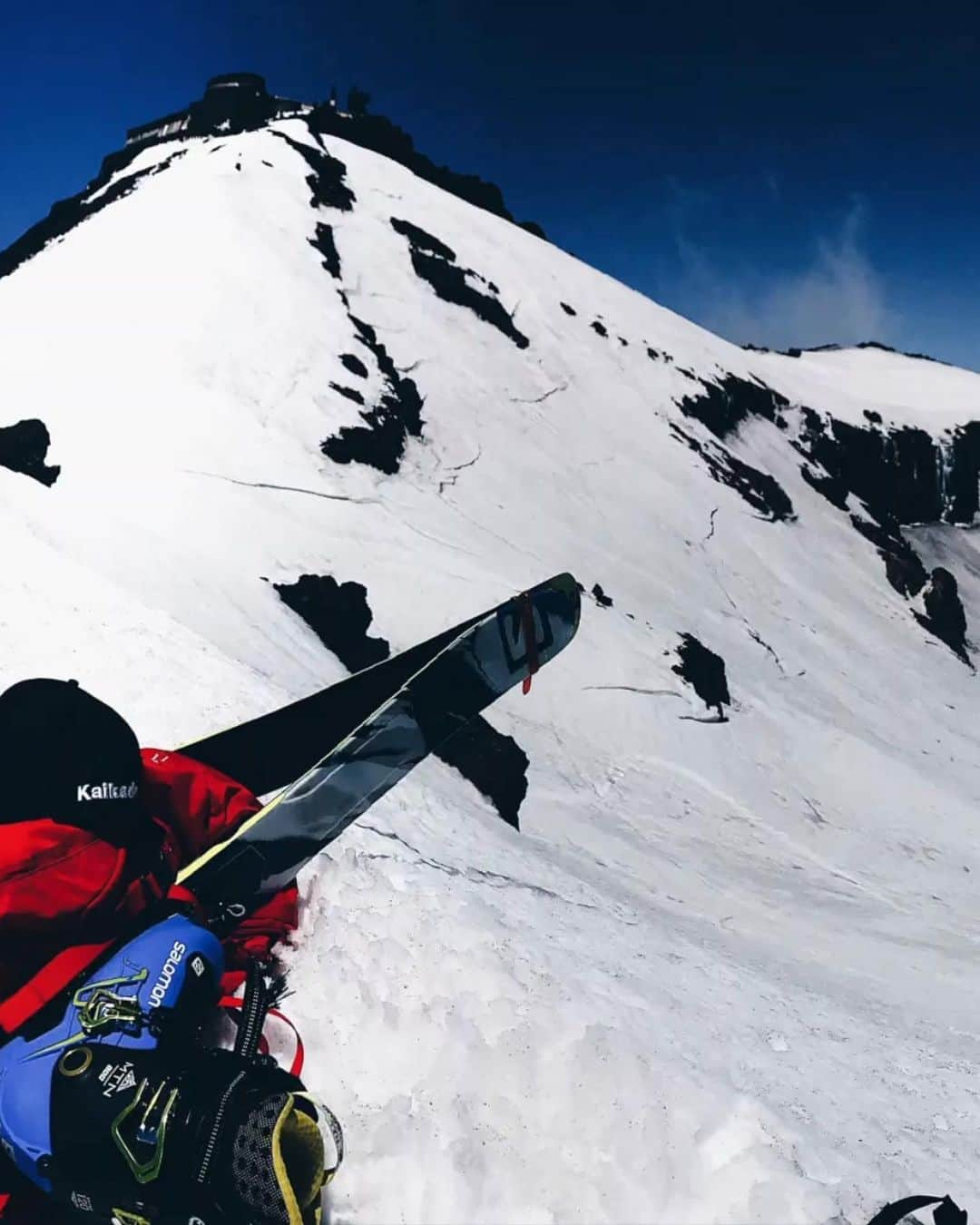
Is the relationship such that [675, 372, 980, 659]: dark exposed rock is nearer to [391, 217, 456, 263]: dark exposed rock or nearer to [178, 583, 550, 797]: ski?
[391, 217, 456, 263]: dark exposed rock

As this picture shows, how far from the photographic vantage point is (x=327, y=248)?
103ft

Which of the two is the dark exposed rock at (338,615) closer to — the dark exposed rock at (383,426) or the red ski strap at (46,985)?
the dark exposed rock at (383,426)

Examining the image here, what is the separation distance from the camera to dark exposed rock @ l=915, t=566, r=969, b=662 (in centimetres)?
3456

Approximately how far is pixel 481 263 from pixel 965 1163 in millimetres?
36964

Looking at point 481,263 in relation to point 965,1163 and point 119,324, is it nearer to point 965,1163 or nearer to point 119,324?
point 119,324

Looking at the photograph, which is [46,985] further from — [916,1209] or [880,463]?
[880,463]

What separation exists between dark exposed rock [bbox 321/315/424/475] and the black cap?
1957 cm

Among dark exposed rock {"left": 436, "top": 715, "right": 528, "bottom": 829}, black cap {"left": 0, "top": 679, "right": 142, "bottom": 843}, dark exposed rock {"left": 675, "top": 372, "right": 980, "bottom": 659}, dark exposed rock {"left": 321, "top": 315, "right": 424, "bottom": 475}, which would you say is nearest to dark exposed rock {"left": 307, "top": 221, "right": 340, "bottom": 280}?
dark exposed rock {"left": 321, "top": 315, "right": 424, "bottom": 475}

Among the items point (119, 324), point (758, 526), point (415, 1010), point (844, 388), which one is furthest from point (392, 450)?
point (844, 388)

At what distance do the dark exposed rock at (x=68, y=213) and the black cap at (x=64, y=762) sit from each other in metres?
38.1

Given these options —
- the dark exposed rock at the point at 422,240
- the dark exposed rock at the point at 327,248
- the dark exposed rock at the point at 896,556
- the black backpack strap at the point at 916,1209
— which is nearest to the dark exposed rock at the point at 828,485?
the dark exposed rock at the point at 896,556

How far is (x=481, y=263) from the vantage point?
37094mm

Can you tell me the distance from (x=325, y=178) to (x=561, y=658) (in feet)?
80.0

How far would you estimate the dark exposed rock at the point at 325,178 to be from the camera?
34406 millimetres
